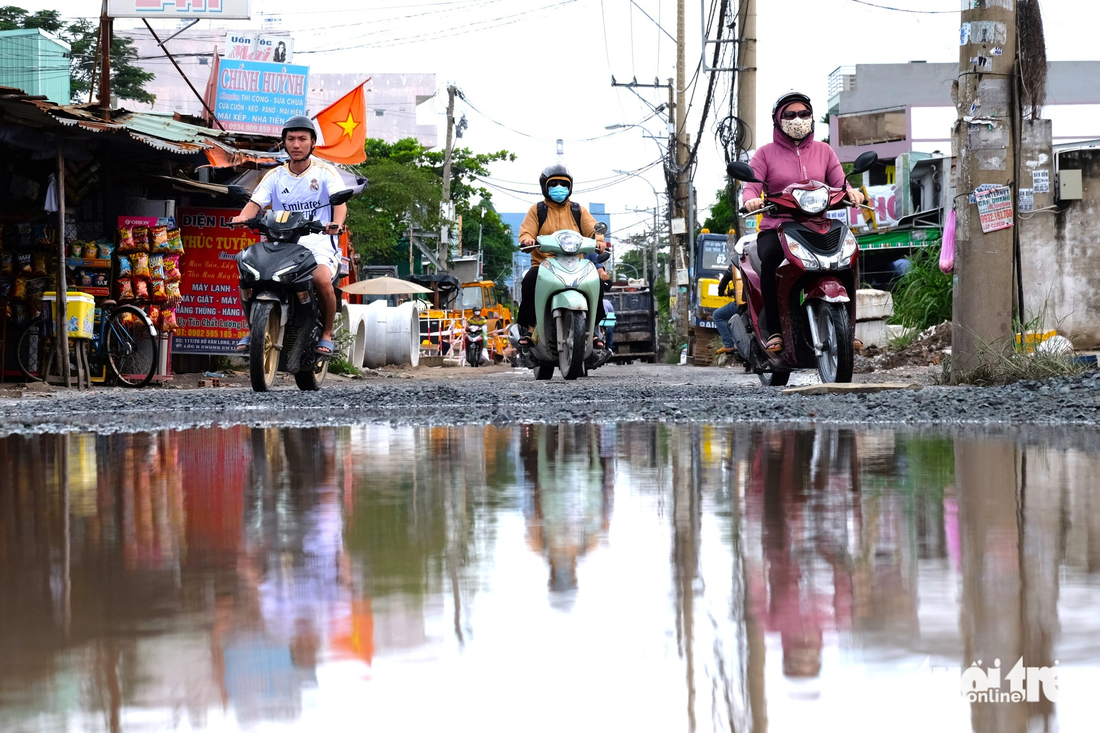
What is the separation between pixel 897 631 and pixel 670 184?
37.7 metres

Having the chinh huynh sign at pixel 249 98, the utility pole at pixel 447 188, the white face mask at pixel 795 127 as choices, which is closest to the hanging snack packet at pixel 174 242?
the chinh huynh sign at pixel 249 98

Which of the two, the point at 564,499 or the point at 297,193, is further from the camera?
the point at 297,193

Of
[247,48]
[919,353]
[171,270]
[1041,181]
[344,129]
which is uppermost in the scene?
[247,48]

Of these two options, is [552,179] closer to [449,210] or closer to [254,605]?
[254,605]

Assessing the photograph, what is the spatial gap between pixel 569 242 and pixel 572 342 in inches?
38.8

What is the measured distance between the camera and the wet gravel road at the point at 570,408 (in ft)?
22.3

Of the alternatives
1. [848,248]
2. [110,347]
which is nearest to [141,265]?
[110,347]

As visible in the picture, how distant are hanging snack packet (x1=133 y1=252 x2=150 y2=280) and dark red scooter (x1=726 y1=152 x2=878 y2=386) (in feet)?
23.2

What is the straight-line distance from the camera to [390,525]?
11.1 ft

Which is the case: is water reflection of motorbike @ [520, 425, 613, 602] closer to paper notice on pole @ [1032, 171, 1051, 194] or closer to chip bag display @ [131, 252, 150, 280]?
chip bag display @ [131, 252, 150, 280]

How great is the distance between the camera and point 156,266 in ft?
46.8

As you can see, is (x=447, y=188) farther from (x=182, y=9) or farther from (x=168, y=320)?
(x=168, y=320)

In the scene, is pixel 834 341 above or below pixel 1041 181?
below

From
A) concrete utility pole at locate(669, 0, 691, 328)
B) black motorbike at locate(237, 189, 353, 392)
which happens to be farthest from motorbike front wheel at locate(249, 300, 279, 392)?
concrete utility pole at locate(669, 0, 691, 328)
